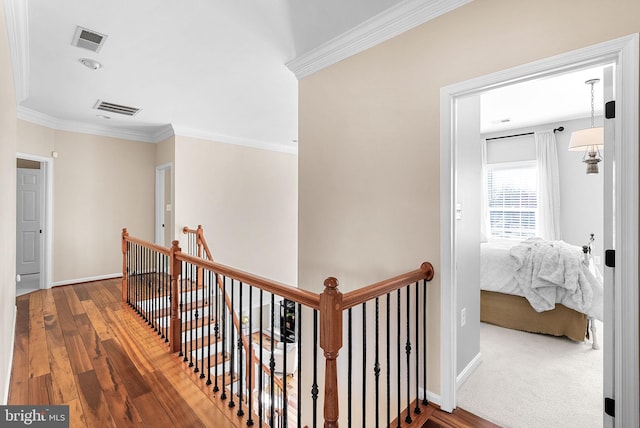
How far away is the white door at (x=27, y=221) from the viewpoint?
18.4ft

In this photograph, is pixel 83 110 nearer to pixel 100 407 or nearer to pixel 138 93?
pixel 138 93

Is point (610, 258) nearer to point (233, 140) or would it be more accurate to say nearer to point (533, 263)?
point (533, 263)

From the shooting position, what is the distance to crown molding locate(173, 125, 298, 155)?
5.07 m

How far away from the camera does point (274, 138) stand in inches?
231

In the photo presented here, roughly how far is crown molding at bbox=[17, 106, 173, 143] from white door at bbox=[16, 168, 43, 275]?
146 cm

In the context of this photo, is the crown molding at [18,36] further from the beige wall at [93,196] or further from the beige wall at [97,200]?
the beige wall at [97,200]

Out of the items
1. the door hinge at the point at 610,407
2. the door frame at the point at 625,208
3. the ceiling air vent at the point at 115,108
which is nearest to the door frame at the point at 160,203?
the ceiling air vent at the point at 115,108

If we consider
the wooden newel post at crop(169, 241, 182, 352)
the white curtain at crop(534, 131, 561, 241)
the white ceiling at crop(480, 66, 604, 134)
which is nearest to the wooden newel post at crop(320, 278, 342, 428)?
the wooden newel post at crop(169, 241, 182, 352)

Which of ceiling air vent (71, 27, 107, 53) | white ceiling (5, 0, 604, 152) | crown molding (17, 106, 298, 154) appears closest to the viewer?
white ceiling (5, 0, 604, 152)

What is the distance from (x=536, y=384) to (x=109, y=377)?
3.16 m

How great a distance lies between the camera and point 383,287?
1.64m

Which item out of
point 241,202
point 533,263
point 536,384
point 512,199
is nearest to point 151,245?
→ point 241,202

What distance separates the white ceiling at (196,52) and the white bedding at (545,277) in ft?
7.01

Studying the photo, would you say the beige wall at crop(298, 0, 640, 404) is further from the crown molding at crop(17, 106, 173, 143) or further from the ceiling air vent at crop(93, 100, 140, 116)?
the crown molding at crop(17, 106, 173, 143)
